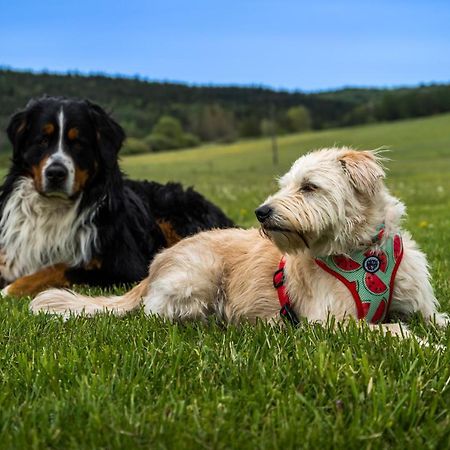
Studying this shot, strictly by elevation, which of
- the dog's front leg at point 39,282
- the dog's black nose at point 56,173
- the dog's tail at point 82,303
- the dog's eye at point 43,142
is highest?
the dog's eye at point 43,142

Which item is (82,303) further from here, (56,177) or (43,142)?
(43,142)

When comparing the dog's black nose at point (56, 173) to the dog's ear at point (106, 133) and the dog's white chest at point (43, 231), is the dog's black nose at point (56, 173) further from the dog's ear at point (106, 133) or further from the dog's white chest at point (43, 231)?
the dog's ear at point (106, 133)

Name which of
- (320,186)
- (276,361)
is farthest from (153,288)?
(276,361)

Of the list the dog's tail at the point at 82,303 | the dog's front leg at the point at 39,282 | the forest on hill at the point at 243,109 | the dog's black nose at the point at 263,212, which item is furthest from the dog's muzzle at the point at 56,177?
the forest on hill at the point at 243,109

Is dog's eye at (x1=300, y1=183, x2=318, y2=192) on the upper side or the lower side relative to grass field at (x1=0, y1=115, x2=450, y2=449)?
upper

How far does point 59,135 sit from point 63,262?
49.0 inches

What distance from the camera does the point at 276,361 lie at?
124 inches

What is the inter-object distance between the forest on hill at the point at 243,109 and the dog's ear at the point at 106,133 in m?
47.5

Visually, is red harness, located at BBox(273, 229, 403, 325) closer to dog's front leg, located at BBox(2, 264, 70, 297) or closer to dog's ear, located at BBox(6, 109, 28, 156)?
dog's front leg, located at BBox(2, 264, 70, 297)

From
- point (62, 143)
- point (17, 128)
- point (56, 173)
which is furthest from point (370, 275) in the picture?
point (17, 128)

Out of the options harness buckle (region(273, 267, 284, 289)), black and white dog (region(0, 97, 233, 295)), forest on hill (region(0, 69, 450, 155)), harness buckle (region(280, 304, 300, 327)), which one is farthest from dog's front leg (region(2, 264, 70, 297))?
forest on hill (region(0, 69, 450, 155))

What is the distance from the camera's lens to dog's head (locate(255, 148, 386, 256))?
4.02 meters

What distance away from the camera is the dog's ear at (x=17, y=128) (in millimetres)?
6363

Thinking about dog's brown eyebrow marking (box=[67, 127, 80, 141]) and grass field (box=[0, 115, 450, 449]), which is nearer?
grass field (box=[0, 115, 450, 449])
